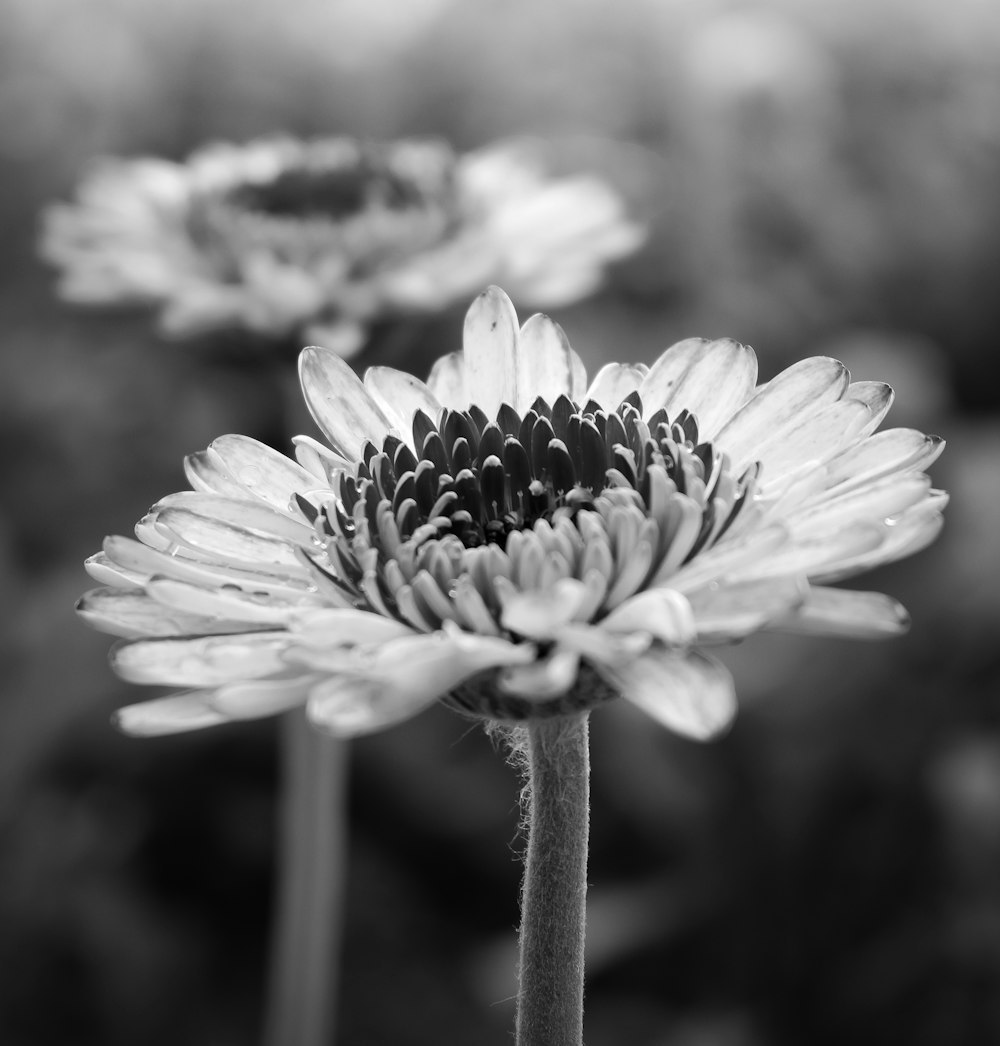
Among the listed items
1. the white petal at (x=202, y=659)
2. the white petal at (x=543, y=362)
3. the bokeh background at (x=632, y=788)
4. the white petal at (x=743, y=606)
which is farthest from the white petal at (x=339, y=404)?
the bokeh background at (x=632, y=788)

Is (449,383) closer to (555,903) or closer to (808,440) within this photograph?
(808,440)

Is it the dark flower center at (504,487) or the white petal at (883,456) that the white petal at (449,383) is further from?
the white petal at (883,456)

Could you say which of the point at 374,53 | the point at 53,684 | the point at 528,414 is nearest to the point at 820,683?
the point at 53,684

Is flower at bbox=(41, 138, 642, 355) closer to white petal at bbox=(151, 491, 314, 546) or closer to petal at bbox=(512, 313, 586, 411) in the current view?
petal at bbox=(512, 313, 586, 411)

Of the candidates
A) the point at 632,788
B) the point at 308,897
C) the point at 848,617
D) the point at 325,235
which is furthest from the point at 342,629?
the point at 632,788

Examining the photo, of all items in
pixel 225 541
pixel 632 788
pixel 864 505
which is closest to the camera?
pixel 864 505

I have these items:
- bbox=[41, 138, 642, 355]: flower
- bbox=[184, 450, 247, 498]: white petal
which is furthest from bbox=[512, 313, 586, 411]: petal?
bbox=[41, 138, 642, 355]: flower
